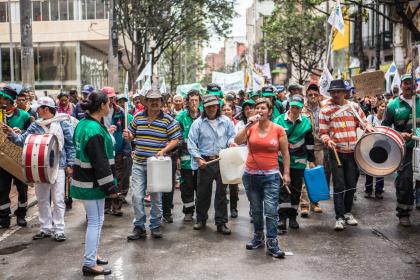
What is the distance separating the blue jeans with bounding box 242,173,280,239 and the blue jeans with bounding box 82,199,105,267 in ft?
6.20

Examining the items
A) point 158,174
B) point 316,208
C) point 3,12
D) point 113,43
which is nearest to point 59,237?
point 158,174

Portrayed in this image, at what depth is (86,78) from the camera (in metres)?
48.8

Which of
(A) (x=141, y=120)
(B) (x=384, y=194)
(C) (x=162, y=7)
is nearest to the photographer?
(A) (x=141, y=120)

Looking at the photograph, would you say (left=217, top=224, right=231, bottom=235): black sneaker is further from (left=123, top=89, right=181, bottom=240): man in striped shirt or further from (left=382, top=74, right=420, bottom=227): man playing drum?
(left=382, top=74, right=420, bottom=227): man playing drum

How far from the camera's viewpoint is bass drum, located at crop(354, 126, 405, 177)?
27.2ft

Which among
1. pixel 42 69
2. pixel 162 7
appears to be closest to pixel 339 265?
pixel 162 7

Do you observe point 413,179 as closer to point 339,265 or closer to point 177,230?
point 339,265

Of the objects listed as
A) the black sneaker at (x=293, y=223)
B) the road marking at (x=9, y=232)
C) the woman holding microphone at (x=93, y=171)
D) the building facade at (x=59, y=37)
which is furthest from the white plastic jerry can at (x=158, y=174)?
the building facade at (x=59, y=37)

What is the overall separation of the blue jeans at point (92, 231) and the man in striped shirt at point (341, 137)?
11.7ft

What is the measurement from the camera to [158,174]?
8273mm

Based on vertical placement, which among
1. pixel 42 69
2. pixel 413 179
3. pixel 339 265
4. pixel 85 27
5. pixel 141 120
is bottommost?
pixel 339 265

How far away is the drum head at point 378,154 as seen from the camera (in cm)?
829

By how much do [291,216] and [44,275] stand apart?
12.5 feet

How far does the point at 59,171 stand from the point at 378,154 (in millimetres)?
4305
